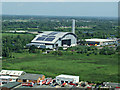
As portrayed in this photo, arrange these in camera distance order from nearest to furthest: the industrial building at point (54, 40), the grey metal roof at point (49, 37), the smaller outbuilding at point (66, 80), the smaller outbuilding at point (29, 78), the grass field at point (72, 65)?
the smaller outbuilding at point (29, 78) → the smaller outbuilding at point (66, 80) → the grass field at point (72, 65) → the industrial building at point (54, 40) → the grey metal roof at point (49, 37)

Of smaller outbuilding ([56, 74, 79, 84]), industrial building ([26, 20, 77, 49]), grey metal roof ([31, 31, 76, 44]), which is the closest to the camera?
smaller outbuilding ([56, 74, 79, 84])

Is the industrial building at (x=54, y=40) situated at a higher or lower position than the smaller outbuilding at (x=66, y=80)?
higher

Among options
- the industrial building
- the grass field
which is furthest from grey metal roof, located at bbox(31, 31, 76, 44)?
the grass field

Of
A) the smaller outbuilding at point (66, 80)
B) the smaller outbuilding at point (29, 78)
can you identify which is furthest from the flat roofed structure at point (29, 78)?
the smaller outbuilding at point (66, 80)

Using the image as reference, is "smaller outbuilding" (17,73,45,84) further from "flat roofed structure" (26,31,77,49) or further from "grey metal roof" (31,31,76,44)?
"grey metal roof" (31,31,76,44)

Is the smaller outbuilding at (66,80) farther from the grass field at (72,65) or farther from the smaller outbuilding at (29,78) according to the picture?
the grass field at (72,65)
